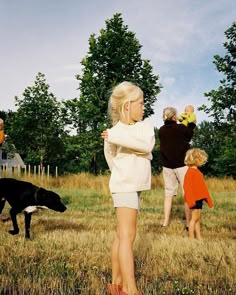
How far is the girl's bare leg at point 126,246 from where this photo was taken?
3.19 meters

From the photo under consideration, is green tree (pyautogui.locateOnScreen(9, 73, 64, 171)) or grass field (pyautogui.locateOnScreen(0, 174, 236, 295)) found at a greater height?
green tree (pyautogui.locateOnScreen(9, 73, 64, 171))

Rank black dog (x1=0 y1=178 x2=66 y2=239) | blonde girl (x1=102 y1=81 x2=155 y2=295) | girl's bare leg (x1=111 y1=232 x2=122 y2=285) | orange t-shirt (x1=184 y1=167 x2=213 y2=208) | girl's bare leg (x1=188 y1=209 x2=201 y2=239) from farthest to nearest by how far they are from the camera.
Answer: black dog (x1=0 y1=178 x2=66 y2=239), orange t-shirt (x1=184 y1=167 x2=213 y2=208), girl's bare leg (x1=188 y1=209 x2=201 y2=239), girl's bare leg (x1=111 y1=232 x2=122 y2=285), blonde girl (x1=102 y1=81 x2=155 y2=295)

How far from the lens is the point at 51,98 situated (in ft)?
Answer: 120

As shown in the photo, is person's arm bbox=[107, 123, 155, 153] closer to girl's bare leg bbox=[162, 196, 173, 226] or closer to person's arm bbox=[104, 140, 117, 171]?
person's arm bbox=[104, 140, 117, 171]

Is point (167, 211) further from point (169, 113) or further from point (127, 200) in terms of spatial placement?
point (127, 200)

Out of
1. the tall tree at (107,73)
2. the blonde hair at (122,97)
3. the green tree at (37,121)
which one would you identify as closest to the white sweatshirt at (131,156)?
the blonde hair at (122,97)

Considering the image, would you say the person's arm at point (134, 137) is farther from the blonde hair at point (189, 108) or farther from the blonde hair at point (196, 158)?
the blonde hair at point (189, 108)

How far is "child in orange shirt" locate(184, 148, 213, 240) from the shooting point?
6050 millimetres

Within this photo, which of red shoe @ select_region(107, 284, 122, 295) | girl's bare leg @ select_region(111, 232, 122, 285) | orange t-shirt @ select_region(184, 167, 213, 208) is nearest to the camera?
red shoe @ select_region(107, 284, 122, 295)

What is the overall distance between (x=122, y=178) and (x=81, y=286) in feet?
3.08

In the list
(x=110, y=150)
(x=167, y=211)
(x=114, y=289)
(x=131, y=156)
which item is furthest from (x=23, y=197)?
(x=114, y=289)

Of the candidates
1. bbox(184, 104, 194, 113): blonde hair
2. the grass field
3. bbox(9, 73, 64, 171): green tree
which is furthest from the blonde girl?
bbox(9, 73, 64, 171): green tree

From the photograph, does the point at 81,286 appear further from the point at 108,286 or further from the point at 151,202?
the point at 151,202

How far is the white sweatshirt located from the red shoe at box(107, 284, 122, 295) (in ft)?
2.47
